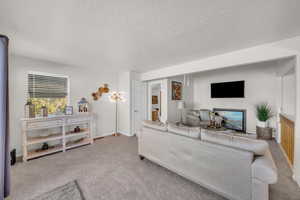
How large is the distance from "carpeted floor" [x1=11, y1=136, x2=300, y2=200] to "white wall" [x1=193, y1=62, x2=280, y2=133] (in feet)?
6.27

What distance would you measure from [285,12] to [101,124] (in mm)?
4773

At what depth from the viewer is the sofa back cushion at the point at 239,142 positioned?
1343mm

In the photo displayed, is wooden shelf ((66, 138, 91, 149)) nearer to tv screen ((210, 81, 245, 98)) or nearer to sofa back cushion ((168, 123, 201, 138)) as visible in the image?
sofa back cushion ((168, 123, 201, 138))

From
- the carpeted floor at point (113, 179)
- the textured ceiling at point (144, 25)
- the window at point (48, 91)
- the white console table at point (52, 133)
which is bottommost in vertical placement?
the carpeted floor at point (113, 179)

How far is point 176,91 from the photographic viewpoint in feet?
16.4

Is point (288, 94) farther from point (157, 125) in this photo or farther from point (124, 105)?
point (124, 105)

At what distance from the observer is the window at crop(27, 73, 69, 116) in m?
3.02

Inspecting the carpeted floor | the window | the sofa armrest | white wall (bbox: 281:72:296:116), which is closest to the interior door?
the carpeted floor

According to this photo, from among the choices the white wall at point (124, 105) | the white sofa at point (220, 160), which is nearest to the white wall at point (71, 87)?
the white wall at point (124, 105)

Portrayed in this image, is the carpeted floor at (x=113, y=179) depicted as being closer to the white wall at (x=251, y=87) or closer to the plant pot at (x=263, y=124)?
the plant pot at (x=263, y=124)

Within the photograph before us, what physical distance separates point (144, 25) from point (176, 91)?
3570 mm

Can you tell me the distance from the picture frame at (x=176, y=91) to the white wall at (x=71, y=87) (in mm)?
2343

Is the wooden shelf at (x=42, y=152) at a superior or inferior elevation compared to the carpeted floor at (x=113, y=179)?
superior

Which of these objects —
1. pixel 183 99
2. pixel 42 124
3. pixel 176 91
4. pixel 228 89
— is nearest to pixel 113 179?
pixel 42 124
